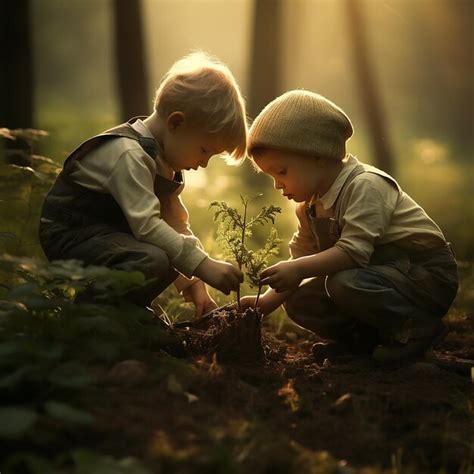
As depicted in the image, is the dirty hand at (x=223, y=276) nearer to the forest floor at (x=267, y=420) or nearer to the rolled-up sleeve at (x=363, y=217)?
the forest floor at (x=267, y=420)

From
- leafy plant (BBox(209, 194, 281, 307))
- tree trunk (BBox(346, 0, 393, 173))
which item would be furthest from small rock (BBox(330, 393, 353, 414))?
tree trunk (BBox(346, 0, 393, 173))

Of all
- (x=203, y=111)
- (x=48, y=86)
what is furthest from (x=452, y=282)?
(x=48, y=86)

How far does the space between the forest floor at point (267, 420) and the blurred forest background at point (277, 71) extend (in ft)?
3.75

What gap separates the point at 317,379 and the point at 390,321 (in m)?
0.56

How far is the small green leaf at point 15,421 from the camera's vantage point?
185 cm

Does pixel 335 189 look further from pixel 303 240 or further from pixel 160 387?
pixel 160 387

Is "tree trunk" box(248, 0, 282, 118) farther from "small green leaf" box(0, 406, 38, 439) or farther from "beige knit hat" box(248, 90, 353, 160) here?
"small green leaf" box(0, 406, 38, 439)

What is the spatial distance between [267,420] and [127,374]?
0.52m

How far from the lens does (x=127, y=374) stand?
251cm

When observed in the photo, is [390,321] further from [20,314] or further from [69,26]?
[69,26]

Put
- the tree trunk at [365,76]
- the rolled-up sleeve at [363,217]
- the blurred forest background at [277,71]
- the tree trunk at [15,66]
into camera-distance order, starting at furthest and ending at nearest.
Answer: the tree trunk at [365,76] < the blurred forest background at [277,71] < the tree trunk at [15,66] < the rolled-up sleeve at [363,217]

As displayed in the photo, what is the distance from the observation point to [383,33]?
34.7m

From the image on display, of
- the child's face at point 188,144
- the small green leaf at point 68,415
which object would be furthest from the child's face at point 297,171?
the small green leaf at point 68,415

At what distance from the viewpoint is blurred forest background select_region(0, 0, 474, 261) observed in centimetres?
749
